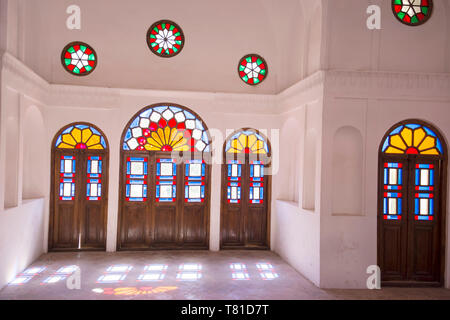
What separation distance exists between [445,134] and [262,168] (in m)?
4.33

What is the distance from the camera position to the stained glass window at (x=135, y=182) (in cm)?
986

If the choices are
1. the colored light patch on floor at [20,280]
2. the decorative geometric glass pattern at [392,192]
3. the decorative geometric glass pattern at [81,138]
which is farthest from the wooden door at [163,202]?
the decorative geometric glass pattern at [392,192]

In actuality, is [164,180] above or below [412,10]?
below

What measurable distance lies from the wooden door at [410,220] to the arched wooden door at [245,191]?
10.9 feet

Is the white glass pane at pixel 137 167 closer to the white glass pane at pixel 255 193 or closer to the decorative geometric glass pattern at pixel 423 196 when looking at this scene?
the white glass pane at pixel 255 193

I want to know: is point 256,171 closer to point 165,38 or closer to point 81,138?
point 165,38

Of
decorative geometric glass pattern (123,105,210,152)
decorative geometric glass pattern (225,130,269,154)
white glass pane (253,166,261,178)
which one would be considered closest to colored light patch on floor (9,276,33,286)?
decorative geometric glass pattern (123,105,210,152)

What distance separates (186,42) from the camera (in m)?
9.91

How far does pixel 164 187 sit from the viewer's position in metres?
9.97

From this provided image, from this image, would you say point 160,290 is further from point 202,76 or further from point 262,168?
point 202,76

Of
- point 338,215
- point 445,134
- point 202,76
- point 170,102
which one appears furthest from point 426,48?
point 170,102

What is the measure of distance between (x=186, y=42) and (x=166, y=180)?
139 inches

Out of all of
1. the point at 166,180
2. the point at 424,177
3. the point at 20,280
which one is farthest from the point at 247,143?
the point at 20,280

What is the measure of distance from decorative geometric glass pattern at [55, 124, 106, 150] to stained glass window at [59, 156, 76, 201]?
13.0 inches
